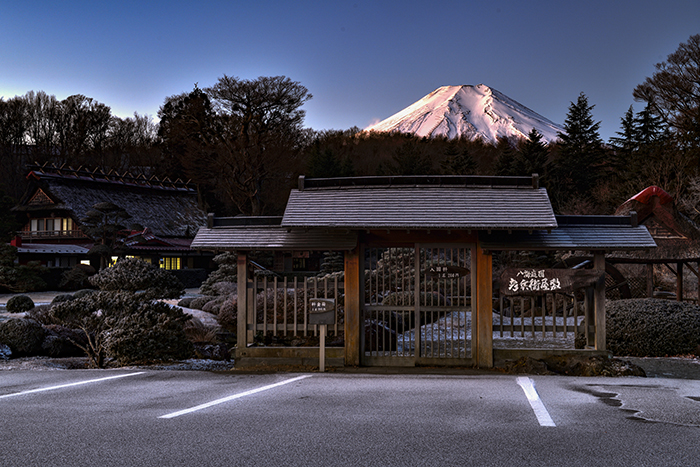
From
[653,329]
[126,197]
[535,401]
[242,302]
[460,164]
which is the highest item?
[460,164]

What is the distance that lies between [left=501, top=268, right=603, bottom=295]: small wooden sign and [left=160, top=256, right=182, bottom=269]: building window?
35695 mm

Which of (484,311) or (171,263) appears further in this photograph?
(171,263)

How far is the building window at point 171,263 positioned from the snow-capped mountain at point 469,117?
6773cm

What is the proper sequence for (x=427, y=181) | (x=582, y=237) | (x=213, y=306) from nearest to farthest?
1. (x=582, y=237)
2. (x=427, y=181)
3. (x=213, y=306)

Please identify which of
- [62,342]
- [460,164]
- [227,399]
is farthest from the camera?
[460,164]

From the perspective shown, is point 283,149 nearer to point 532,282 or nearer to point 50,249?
point 50,249

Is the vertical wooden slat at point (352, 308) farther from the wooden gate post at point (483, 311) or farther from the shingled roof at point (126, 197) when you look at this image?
the shingled roof at point (126, 197)

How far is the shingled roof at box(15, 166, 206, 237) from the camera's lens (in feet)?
143

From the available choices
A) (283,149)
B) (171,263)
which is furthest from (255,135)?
(171,263)

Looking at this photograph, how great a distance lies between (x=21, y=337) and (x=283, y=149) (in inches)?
1308

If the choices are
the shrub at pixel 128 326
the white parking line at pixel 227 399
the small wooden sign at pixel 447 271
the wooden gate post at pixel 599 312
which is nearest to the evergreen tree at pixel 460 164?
A: the wooden gate post at pixel 599 312

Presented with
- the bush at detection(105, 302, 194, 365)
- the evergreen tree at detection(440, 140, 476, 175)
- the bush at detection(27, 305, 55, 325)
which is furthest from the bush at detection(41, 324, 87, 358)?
the evergreen tree at detection(440, 140, 476, 175)

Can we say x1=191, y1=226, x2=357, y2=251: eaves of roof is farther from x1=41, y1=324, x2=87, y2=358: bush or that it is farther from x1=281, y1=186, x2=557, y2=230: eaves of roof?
x1=41, y1=324, x2=87, y2=358: bush

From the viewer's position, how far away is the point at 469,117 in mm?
119688
